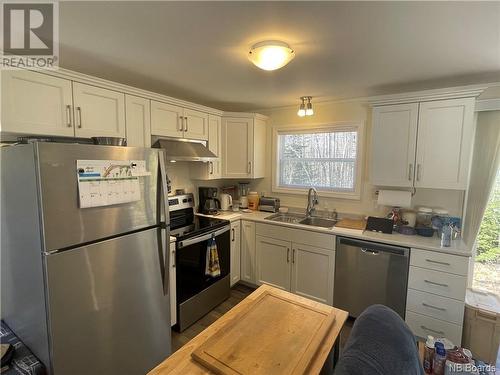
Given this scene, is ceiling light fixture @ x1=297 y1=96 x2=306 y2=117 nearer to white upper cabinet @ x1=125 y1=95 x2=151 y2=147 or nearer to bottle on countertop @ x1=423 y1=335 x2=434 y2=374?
white upper cabinet @ x1=125 y1=95 x2=151 y2=147

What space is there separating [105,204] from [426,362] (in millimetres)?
1992

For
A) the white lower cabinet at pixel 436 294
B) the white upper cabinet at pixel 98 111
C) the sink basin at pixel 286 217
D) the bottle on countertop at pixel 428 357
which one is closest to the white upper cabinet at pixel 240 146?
the sink basin at pixel 286 217

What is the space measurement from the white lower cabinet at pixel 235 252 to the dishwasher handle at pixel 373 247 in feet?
3.74

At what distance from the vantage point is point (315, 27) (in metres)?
1.29

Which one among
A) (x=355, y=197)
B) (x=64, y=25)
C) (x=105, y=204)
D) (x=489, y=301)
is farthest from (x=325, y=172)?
(x=64, y=25)

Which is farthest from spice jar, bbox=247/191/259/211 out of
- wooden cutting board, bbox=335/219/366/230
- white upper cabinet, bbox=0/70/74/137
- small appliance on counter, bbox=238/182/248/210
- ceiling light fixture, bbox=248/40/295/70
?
white upper cabinet, bbox=0/70/74/137

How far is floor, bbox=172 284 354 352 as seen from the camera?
2158mm

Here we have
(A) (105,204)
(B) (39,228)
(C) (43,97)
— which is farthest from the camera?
(C) (43,97)

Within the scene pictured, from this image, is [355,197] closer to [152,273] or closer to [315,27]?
[315,27]

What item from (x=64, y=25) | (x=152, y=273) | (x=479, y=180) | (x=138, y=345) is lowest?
(x=138, y=345)

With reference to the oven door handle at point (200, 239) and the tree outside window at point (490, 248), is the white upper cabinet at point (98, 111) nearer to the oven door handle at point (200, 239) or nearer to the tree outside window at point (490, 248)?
the oven door handle at point (200, 239)

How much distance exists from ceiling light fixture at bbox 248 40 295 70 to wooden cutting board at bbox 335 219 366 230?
1.73m

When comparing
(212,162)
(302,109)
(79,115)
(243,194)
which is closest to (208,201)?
(212,162)

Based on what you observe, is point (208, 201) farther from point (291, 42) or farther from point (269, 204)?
point (291, 42)
